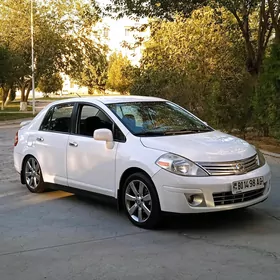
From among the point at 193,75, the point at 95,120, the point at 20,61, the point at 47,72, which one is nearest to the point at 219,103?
the point at 193,75

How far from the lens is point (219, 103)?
1386 cm

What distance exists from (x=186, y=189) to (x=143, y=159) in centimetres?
65

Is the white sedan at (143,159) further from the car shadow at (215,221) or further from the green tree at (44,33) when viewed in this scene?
the green tree at (44,33)

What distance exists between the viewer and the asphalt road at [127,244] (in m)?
4.27

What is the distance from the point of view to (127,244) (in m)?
5.04

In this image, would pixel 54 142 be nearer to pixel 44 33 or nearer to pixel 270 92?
pixel 270 92

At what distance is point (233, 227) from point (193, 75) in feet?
37.9

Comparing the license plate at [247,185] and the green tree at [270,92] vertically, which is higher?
the green tree at [270,92]

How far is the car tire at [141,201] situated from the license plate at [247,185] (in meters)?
0.89

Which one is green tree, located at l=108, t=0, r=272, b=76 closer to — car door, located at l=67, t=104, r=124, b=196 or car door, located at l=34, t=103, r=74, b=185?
car door, located at l=34, t=103, r=74, b=185

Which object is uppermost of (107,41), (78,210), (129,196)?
(107,41)

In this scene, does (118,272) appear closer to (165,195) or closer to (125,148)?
(165,195)

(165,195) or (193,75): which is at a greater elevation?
(193,75)

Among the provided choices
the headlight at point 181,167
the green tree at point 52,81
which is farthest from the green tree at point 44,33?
the headlight at point 181,167
